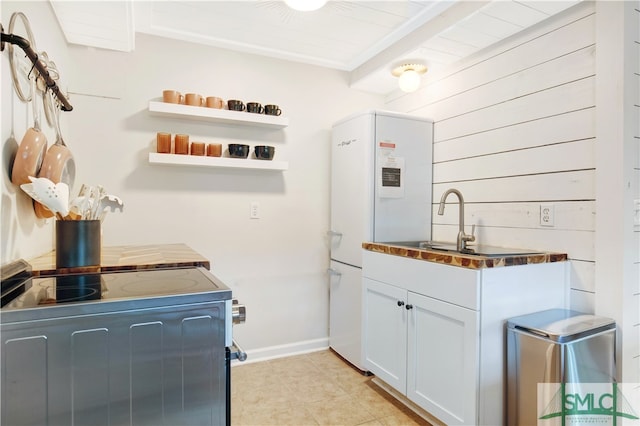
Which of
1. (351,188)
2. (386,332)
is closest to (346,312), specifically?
(386,332)

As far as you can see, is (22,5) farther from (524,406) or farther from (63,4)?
(524,406)

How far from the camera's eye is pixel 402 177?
249cm

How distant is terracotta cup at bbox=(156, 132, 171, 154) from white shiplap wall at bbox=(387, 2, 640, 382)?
1.87 meters

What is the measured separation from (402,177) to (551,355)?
1403mm

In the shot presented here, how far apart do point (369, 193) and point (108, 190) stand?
1679 mm

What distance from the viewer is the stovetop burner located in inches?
36.3

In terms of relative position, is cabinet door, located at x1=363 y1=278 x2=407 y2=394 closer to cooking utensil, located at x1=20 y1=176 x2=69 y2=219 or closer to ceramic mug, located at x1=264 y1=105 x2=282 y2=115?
ceramic mug, located at x1=264 y1=105 x2=282 y2=115

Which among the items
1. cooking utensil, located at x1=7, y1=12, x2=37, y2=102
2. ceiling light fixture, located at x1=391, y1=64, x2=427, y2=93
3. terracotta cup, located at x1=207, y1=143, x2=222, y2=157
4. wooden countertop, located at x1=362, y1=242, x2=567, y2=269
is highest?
ceiling light fixture, located at x1=391, y1=64, x2=427, y2=93

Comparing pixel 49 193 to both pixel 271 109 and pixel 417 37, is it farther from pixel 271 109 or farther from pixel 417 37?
pixel 417 37

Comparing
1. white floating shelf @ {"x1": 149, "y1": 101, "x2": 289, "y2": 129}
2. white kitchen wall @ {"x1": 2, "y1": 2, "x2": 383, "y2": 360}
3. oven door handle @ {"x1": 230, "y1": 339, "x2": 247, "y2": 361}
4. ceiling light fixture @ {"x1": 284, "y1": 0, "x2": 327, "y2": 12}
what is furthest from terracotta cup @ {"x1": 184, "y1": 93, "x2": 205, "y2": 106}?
oven door handle @ {"x1": 230, "y1": 339, "x2": 247, "y2": 361}

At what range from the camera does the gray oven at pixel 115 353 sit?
0.82 metres

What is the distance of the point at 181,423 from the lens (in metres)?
0.97

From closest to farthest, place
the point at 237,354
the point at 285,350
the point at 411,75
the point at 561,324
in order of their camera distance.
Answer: the point at 237,354
the point at 561,324
the point at 411,75
the point at 285,350

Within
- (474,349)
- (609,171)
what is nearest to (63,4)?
(474,349)
